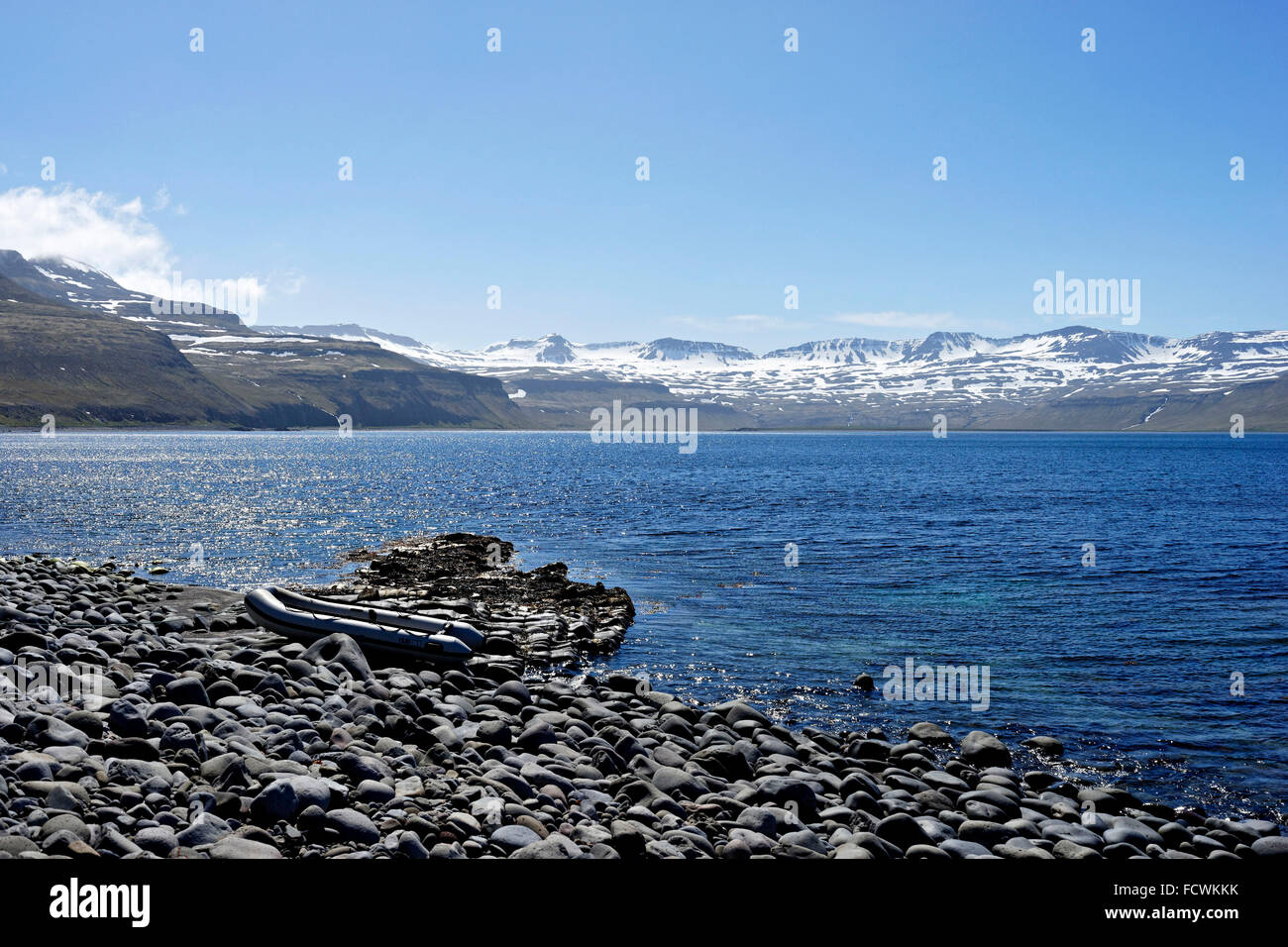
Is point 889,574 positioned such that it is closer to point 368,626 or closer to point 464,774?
point 368,626

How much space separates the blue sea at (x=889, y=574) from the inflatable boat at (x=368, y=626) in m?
5.22

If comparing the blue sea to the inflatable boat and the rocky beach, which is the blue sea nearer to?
the rocky beach

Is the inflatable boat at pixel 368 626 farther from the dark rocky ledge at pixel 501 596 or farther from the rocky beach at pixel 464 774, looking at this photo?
the dark rocky ledge at pixel 501 596

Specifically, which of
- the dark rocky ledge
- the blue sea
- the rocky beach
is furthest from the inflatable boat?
the blue sea

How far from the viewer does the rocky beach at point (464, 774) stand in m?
10.7

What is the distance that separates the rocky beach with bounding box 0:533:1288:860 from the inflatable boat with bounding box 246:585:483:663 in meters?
0.67

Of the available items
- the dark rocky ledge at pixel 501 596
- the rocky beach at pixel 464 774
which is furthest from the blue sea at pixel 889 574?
the rocky beach at pixel 464 774

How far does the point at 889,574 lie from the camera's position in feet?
143

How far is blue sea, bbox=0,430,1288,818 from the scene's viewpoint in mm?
22078

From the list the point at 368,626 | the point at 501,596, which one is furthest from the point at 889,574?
the point at 368,626

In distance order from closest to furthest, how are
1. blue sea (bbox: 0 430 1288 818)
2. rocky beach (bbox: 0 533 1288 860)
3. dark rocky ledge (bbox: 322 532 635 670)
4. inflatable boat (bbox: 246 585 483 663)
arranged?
rocky beach (bbox: 0 533 1288 860) < blue sea (bbox: 0 430 1288 818) < inflatable boat (bbox: 246 585 483 663) < dark rocky ledge (bbox: 322 532 635 670)
